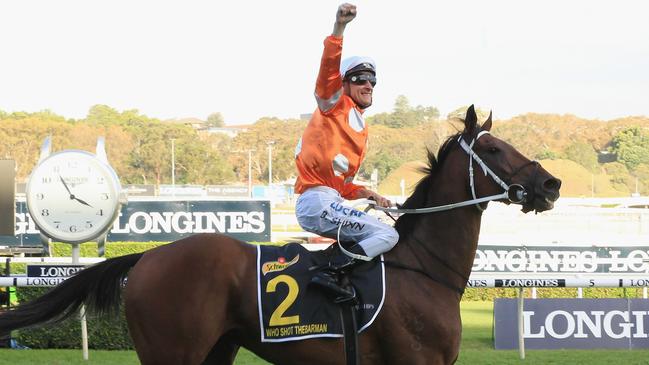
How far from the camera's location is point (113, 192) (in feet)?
30.8

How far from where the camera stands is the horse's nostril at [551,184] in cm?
466

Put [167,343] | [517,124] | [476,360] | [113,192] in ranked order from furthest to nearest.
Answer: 1. [517,124]
2. [113,192]
3. [476,360]
4. [167,343]

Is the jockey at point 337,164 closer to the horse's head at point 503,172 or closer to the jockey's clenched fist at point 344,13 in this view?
the jockey's clenched fist at point 344,13

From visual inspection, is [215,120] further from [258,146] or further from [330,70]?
[330,70]

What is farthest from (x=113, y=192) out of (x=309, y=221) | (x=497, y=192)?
(x=497, y=192)

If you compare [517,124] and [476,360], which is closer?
[476,360]

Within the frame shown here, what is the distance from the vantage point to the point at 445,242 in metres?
4.89

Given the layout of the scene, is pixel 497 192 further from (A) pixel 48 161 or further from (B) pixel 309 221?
(A) pixel 48 161

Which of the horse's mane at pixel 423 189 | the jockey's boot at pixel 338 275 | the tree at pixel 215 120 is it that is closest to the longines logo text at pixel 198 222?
the horse's mane at pixel 423 189

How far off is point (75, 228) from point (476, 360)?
14.2 feet

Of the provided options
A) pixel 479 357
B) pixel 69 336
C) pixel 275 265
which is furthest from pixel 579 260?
pixel 275 265

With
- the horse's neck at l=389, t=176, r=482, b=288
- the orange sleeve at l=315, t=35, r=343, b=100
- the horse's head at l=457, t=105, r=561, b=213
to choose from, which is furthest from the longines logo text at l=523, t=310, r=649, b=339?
the orange sleeve at l=315, t=35, r=343, b=100

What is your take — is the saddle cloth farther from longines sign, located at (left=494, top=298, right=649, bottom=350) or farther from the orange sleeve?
longines sign, located at (left=494, top=298, right=649, bottom=350)

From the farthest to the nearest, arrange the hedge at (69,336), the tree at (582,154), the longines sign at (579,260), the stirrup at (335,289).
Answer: the tree at (582,154) < the longines sign at (579,260) < the hedge at (69,336) < the stirrup at (335,289)
